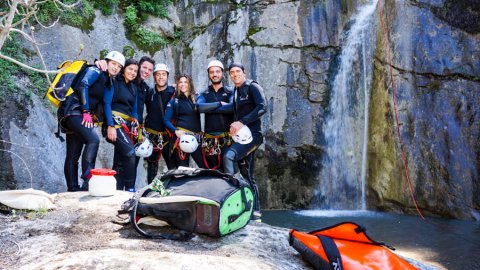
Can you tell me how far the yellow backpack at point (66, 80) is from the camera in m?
4.68

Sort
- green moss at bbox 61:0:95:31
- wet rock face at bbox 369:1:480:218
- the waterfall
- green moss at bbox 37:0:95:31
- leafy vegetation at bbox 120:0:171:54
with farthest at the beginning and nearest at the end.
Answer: leafy vegetation at bbox 120:0:171:54 < the waterfall < green moss at bbox 61:0:95:31 < green moss at bbox 37:0:95:31 < wet rock face at bbox 369:1:480:218

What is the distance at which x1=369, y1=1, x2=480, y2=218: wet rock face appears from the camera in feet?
23.6

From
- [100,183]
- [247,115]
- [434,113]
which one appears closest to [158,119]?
[247,115]

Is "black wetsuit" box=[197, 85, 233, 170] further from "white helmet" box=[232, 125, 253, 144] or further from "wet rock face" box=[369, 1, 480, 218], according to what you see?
"wet rock face" box=[369, 1, 480, 218]

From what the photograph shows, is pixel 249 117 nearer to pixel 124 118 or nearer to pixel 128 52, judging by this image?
pixel 124 118

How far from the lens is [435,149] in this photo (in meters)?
7.54

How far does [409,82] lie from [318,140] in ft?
7.52

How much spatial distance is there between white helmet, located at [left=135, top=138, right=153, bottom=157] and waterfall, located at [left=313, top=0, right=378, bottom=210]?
4972 mm

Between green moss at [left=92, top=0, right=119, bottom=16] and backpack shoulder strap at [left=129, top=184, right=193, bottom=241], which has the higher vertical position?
green moss at [left=92, top=0, right=119, bottom=16]

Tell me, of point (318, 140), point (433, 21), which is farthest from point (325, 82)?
point (433, 21)

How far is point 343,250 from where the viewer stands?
2.79 meters

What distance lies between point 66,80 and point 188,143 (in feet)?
5.16

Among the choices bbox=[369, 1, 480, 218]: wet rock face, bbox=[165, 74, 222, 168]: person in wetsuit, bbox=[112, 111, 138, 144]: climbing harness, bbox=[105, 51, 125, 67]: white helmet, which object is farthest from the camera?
bbox=[369, 1, 480, 218]: wet rock face

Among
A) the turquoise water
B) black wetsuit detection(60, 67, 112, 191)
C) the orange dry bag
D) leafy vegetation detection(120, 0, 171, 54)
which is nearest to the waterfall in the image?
the turquoise water
